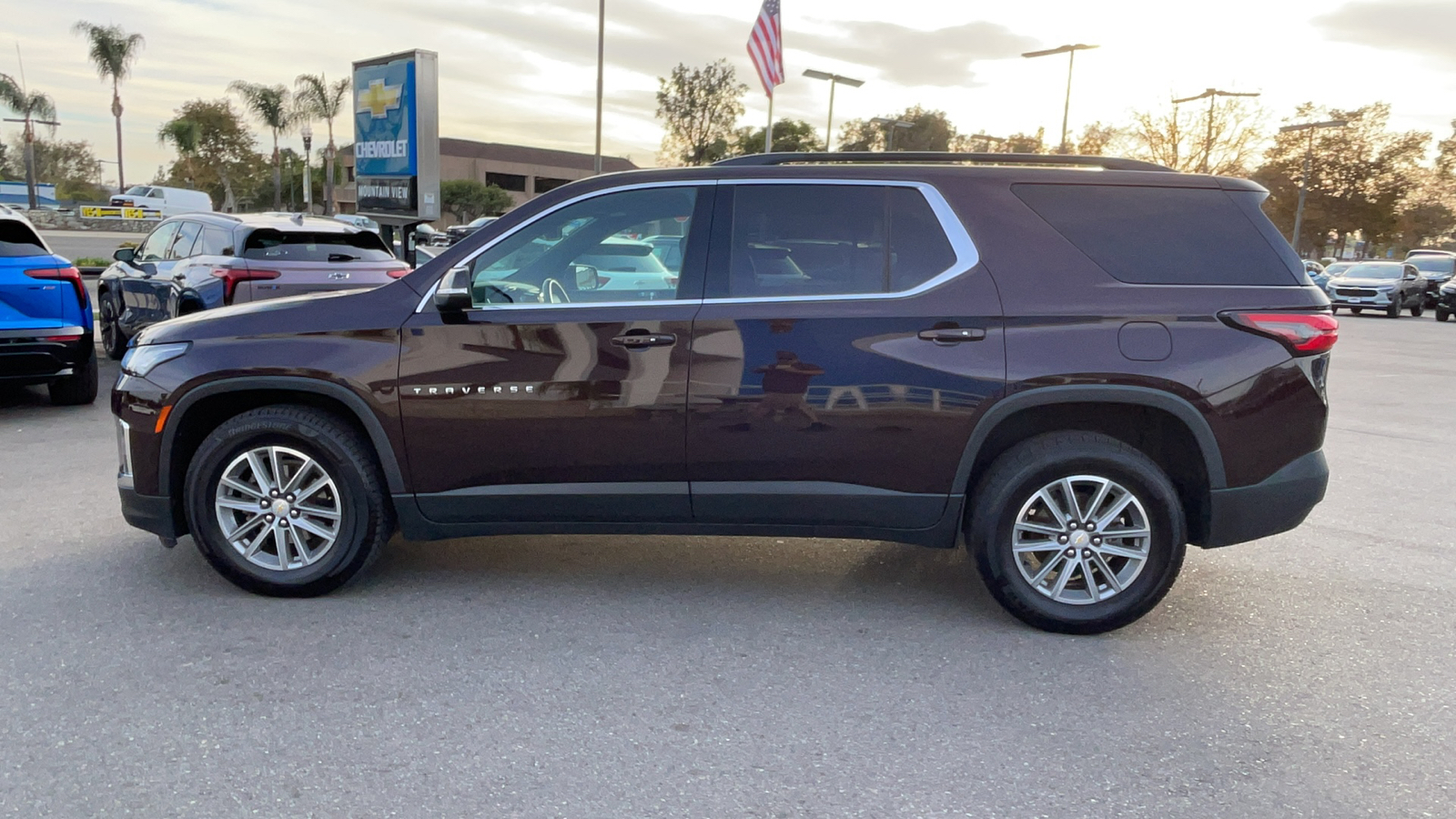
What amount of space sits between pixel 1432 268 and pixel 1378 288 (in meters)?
5.59

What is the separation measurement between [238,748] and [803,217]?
8.86 feet

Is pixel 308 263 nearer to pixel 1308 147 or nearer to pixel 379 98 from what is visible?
pixel 379 98

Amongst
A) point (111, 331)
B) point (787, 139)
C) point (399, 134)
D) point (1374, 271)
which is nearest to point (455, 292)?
point (111, 331)

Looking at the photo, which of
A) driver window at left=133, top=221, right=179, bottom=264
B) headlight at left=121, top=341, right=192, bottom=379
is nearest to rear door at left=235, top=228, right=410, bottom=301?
driver window at left=133, top=221, right=179, bottom=264

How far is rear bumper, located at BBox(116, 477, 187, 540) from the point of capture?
4.49 m

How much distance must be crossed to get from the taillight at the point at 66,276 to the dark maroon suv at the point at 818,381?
178 inches

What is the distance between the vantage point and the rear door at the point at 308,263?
30.9 ft

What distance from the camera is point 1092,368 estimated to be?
4.16m

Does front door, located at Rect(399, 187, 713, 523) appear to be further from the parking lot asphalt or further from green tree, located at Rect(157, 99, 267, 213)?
green tree, located at Rect(157, 99, 267, 213)

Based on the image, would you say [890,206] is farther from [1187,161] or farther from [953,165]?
[1187,161]

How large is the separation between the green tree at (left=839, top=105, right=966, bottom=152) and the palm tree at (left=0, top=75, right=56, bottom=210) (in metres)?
47.2

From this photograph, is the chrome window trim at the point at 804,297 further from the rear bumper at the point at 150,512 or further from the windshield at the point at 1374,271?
the windshield at the point at 1374,271

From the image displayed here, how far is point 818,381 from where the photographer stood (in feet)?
13.8

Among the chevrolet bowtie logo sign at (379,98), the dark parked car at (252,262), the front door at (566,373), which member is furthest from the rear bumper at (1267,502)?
the chevrolet bowtie logo sign at (379,98)
